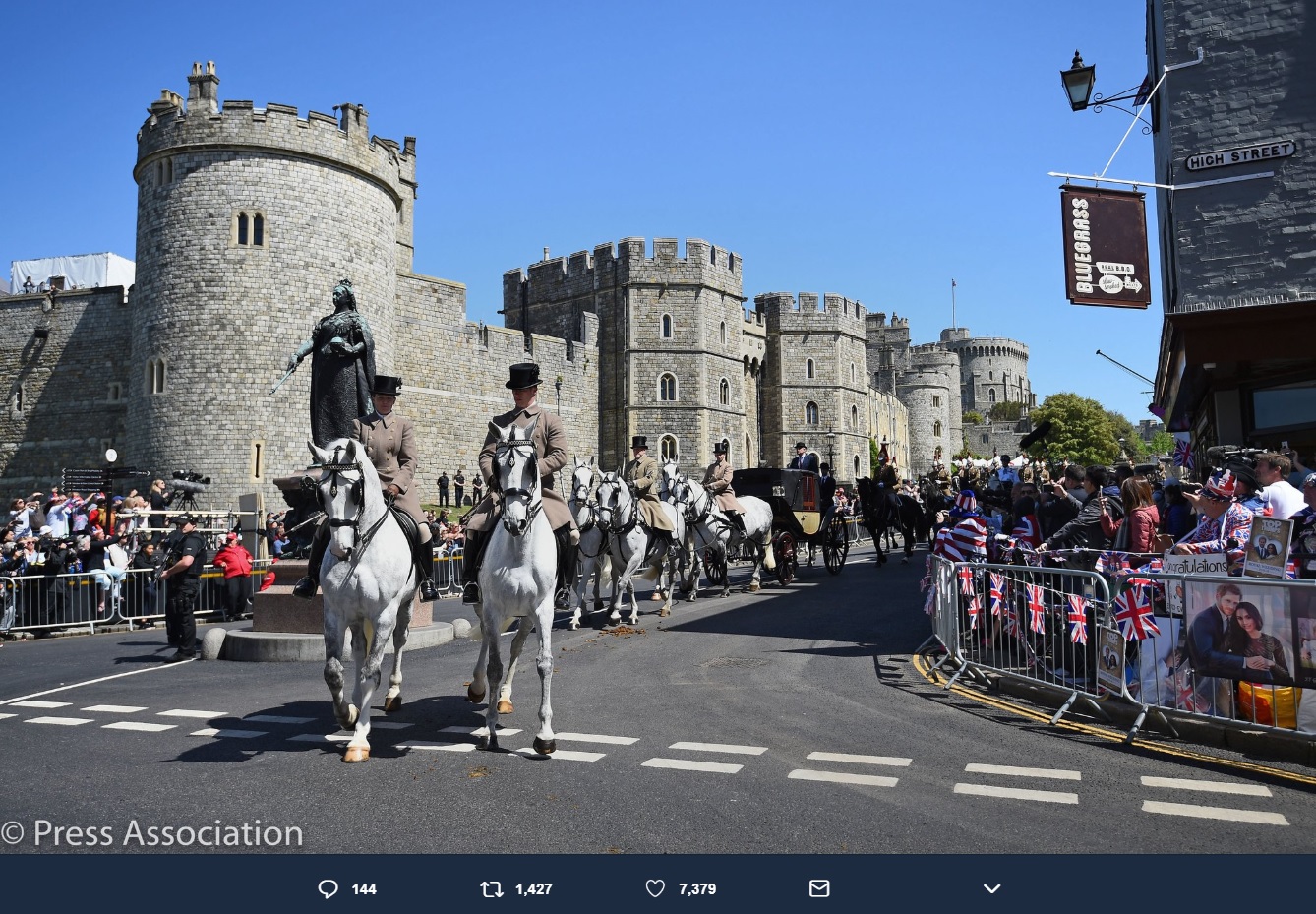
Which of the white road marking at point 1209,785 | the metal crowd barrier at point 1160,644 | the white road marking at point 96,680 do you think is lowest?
the white road marking at point 96,680

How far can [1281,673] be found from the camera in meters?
6.17

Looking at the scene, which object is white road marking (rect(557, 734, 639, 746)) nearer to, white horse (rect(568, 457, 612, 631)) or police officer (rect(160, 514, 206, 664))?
white horse (rect(568, 457, 612, 631))

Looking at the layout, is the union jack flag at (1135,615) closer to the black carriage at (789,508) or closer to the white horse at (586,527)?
the white horse at (586,527)

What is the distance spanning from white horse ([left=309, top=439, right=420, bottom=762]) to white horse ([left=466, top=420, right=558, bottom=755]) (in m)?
0.71

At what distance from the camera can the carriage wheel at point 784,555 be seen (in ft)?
60.7

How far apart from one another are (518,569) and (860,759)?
2.66 m

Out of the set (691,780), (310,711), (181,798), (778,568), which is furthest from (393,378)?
(778,568)

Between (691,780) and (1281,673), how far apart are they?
3.96m

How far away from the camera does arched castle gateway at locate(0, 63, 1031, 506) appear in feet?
114

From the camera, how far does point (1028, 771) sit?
5.89 m

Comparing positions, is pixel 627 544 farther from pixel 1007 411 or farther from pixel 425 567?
pixel 1007 411

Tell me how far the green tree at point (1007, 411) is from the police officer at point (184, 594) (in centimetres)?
12419

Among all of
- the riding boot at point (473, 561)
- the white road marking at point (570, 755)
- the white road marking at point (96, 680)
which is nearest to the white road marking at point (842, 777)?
the white road marking at point (570, 755)
